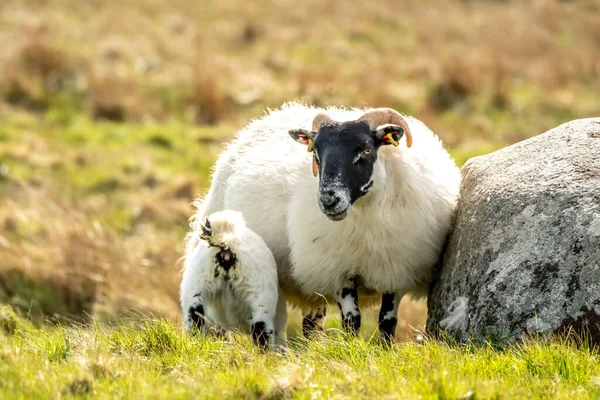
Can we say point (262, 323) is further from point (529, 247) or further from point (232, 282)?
point (529, 247)

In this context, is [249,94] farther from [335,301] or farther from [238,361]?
[238,361]

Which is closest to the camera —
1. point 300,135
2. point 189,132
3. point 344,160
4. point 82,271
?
point 344,160

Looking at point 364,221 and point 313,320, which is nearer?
point 364,221

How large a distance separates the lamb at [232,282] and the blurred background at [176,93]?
0.98ft

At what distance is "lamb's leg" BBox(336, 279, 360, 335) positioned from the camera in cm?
699

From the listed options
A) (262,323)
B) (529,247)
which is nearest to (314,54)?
(262,323)

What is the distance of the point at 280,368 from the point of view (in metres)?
5.10

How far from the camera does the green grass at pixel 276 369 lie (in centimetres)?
473

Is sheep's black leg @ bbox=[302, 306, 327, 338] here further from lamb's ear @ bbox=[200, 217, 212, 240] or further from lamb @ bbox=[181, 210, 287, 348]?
lamb's ear @ bbox=[200, 217, 212, 240]

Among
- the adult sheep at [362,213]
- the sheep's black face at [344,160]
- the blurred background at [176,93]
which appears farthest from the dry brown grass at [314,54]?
the sheep's black face at [344,160]

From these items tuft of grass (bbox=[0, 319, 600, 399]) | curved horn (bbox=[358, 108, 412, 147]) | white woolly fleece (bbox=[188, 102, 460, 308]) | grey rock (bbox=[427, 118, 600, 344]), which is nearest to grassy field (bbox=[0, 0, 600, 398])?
tuft of grass (bbox=[0, 319, 600, 399])

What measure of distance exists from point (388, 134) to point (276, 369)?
Answer: 2314 millimetres

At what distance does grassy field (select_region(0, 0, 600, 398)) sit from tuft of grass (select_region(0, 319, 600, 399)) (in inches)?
0.6

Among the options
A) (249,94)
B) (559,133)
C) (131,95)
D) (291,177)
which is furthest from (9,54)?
(559,133)
